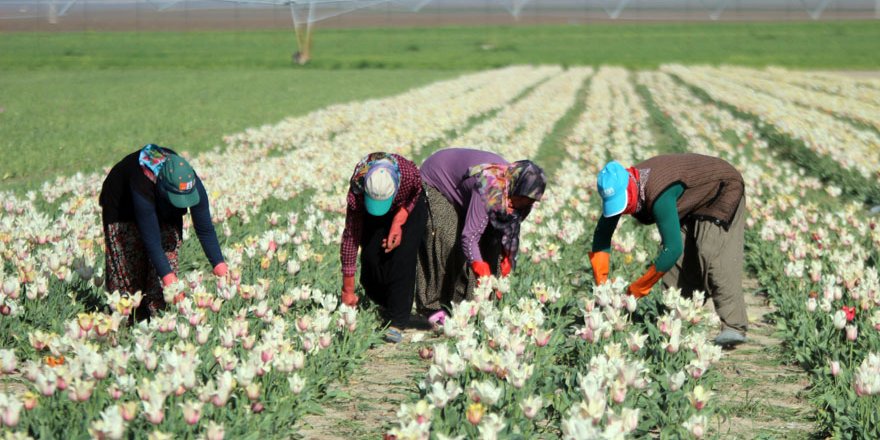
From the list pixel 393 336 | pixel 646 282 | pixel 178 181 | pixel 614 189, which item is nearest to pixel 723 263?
pixel 646 282

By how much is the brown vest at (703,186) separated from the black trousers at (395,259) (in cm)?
145

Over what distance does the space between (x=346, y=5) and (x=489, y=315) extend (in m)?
35.1

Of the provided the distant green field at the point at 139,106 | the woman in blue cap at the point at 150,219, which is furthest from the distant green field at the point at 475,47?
the woman in blue cap at the point at 150,219

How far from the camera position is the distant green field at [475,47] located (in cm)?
5103

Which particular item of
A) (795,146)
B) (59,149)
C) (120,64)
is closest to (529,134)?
(795,146)

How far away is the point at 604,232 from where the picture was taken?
573 cm

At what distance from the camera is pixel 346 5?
127 ft

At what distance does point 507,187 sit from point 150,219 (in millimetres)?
2154

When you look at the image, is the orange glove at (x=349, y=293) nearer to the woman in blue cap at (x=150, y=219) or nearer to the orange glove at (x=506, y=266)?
the woman in blue cap at (x=150, y=219)

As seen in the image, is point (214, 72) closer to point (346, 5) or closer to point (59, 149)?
point (346, 5)

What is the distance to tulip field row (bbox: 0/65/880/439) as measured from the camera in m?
3.98

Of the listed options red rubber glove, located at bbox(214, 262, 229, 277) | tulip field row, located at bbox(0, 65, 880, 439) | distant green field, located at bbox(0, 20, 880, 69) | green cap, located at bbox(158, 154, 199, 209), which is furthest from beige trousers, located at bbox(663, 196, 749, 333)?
distant green field, located at bbox(0, 20, 880, 69)

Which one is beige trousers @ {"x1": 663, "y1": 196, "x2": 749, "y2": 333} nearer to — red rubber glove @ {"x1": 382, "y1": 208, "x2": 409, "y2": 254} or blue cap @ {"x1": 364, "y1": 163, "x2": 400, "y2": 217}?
red rubber glove @ {"x1": 382, "y1": 208, "x2": 409, "y2": 254}

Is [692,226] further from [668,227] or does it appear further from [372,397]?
[372,397]
